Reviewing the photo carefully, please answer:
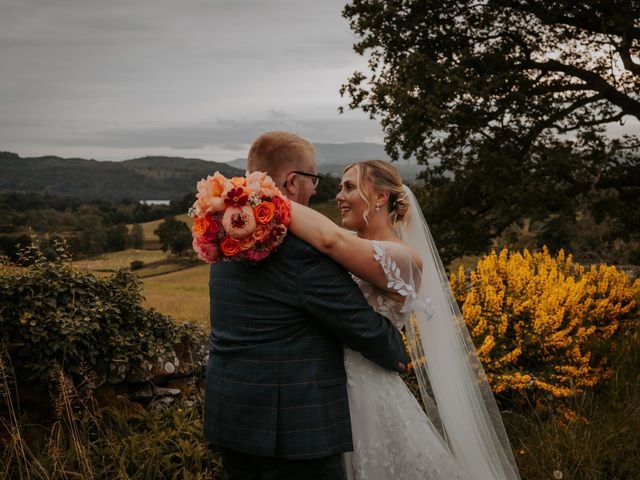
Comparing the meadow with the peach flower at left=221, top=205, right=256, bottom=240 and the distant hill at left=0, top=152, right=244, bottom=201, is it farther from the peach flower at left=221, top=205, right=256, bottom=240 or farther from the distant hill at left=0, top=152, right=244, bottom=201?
the distant hill at left=0, top=152, right=244, bottom=201

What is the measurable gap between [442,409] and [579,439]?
1759 mm

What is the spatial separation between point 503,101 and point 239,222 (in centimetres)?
1098

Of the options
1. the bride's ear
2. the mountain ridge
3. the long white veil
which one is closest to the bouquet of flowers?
the bride's ear

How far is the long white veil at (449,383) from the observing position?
11.3 ft

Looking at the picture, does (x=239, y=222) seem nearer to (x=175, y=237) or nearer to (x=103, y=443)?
(x=103, y=443)

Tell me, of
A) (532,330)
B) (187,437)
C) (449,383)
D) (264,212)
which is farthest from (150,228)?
(264,212)

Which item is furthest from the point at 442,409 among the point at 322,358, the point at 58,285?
the point at 58,285

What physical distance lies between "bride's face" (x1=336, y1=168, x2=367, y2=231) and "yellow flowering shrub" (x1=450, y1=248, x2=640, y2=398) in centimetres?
254

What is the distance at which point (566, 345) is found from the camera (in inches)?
220

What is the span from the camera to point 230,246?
2291 millimetres

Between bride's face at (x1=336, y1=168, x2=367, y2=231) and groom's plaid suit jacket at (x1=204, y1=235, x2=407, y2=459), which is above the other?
bride's face at (x1=336, y1=168, x2=367, y2=231)

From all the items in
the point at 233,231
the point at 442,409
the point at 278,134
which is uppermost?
the point at 278,134

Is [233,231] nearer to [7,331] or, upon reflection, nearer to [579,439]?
[7,331]

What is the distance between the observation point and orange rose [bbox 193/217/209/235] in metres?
2.36
